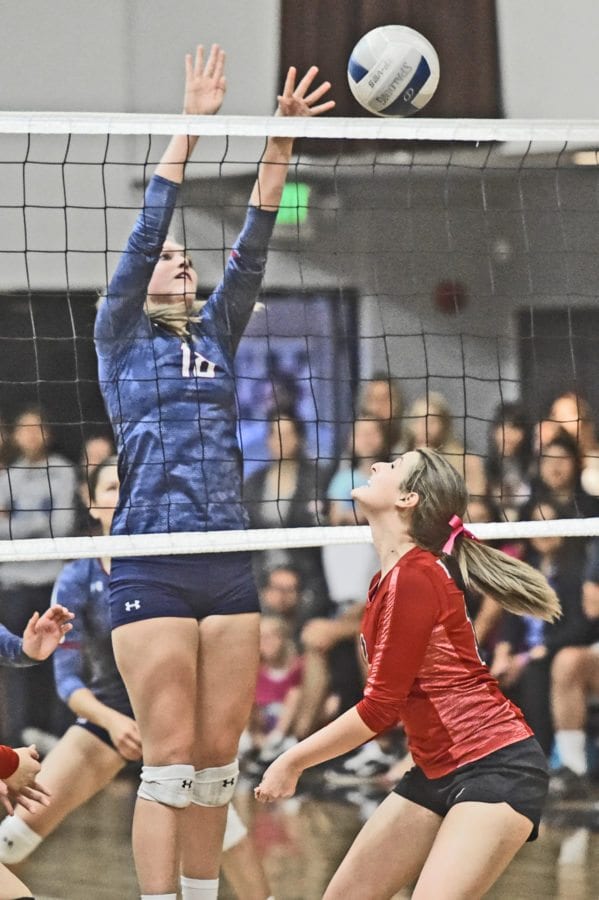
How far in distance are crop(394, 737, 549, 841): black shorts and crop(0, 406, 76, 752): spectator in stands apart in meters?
2.99

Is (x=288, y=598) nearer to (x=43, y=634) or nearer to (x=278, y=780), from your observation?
(x=43, y=634)

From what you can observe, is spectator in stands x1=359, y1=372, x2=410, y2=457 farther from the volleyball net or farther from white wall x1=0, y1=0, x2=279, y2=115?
white wall x1=0, y1=0, x2=279, y2=115

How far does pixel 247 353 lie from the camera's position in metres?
6.93

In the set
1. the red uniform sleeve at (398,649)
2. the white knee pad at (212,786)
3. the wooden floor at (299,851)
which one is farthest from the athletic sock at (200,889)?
the red uniform sleeve at (398,649)

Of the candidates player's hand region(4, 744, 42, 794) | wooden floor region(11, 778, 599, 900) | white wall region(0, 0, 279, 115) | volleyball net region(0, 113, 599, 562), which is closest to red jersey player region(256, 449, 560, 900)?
player's hand region(4, 744, 42, 794)

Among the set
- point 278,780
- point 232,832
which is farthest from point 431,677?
point 232,832

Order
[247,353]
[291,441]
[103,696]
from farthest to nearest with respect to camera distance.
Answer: [247,353], [291,441], [103,696]

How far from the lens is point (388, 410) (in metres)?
6.15

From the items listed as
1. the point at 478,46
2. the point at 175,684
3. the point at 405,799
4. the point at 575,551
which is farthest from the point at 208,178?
the point at 405,799

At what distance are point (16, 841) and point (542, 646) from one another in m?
2.39

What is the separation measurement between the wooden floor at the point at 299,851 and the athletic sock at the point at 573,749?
162 mm

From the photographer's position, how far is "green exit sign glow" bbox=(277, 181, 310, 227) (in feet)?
23.7

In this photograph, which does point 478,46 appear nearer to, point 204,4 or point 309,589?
point 204,4

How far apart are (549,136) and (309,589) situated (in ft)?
8.26
